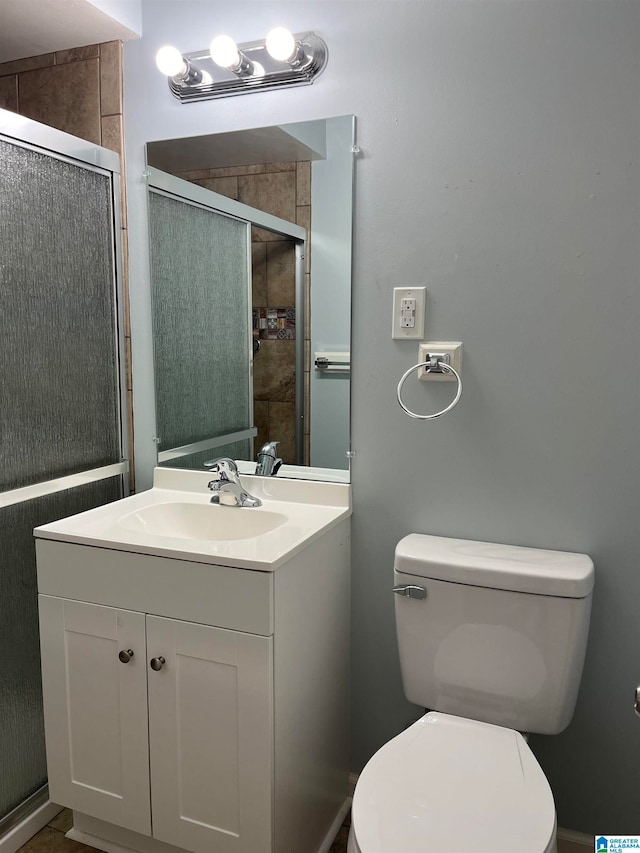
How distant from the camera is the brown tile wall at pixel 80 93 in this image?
1859mm

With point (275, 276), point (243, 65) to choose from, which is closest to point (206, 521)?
point (275, 276)

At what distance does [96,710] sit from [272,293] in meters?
1.12

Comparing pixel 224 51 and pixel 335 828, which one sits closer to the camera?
pixel 224 51

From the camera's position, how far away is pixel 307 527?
1.56 m

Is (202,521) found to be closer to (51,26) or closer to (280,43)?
(280,43)

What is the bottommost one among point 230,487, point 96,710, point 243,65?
point 96,710

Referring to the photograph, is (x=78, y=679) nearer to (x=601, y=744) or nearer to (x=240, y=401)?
(x=240, y=401)

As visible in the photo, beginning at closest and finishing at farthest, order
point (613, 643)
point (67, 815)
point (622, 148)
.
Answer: point (622, 148)
point (613, 643)
point (67, 815)

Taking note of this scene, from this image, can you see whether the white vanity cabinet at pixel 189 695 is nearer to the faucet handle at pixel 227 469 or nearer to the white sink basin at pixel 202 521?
the white sink basin at pixel 202 521

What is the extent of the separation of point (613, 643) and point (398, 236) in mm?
1097

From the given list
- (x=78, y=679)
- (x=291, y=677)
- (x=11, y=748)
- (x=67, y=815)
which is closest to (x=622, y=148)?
(x=291, y=677)

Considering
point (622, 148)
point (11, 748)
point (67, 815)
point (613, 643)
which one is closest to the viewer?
→ point (622, 148)

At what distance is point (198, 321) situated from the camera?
1901mm

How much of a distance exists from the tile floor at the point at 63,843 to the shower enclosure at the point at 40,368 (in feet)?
0.23
